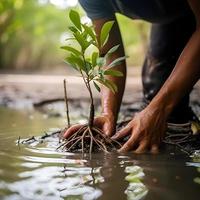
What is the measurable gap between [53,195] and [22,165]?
33cm

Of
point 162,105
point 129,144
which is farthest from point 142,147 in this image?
point 162,105

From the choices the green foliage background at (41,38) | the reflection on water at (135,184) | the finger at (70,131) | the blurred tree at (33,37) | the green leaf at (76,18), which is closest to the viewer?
the reflection on water at (135,184)

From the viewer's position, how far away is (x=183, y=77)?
1657 mm

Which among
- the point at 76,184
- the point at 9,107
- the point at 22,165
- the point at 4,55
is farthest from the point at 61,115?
the point at 4,55

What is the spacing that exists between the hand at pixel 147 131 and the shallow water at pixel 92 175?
6cm

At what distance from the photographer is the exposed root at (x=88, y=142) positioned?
1.72m

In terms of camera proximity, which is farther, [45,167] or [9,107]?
[9,107]

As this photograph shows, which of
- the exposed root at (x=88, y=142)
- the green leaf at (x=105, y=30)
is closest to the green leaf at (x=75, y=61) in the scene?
the green leaf at (x=105, y=30)

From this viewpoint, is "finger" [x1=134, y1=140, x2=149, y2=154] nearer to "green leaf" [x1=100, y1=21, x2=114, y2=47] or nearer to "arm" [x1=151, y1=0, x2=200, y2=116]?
"arm" [x1=151, y1=0, x2=200, y2=116]

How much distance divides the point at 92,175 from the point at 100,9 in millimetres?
972

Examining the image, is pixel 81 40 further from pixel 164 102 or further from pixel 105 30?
pixel 164 102

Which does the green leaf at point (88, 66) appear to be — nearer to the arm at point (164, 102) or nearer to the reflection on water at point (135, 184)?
the arm at point (164, 102)

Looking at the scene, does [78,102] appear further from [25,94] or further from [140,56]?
[140,56]

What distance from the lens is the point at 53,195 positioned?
1.15 m
